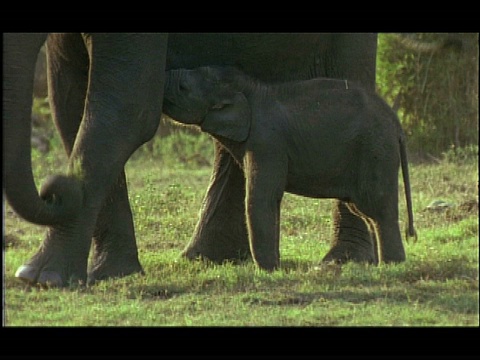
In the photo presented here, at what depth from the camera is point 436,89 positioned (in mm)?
12875

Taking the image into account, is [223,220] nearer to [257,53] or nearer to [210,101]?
[210,101]

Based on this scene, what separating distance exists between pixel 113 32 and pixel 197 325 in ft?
5.77

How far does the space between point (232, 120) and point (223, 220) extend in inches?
36.3

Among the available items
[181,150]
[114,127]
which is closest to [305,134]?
[114,127]

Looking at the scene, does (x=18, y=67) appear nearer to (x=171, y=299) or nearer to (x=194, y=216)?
(x=171, y=299)

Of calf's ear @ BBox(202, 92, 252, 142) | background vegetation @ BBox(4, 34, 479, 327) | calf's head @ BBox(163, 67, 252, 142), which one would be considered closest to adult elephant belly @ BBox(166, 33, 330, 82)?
calf's head @ BBox(163, 67, 252, 142)

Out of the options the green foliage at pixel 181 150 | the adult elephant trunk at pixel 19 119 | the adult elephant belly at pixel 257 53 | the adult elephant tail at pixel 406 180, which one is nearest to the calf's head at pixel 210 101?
the adult elephant belly at pixel 257 53

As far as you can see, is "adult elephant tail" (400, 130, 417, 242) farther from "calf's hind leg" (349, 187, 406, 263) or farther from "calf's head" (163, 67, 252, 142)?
"calf's head" (163, 67, 252, 142)

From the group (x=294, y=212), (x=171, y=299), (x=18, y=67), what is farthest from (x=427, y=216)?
(x=18, y=67)

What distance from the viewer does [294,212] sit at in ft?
32.1

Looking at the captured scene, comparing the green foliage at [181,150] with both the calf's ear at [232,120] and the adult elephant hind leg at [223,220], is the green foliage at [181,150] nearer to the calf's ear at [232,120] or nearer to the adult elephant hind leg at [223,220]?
the adult elephant hind leg at [223,220]

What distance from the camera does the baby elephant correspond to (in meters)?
7.61

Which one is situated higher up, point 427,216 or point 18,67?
point 18,67

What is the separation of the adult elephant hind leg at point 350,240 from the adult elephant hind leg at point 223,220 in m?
0.56
